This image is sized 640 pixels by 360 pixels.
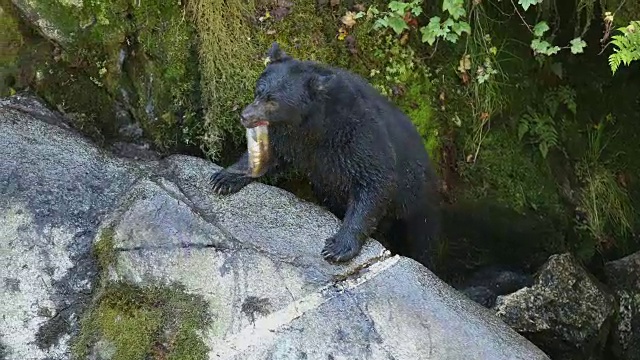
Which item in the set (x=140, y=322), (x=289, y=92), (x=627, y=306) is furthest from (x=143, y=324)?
(x=627, y=306)

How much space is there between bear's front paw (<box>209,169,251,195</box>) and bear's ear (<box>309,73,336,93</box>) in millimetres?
791

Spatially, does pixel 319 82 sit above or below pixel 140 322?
above

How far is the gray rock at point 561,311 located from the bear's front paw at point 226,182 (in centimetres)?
213

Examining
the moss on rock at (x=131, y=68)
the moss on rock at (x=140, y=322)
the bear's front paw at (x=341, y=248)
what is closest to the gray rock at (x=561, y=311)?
the bear's front paw at (x=341, y=248)

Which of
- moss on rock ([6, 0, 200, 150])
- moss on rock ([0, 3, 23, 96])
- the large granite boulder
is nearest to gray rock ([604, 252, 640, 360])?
the large granite boulder

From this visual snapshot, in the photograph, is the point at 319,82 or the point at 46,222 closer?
the point at 46,222

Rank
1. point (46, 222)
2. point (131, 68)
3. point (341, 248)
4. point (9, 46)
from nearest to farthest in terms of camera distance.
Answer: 1. point (46, 222)
2. point (341, 248)
3. point (9, 46)
4. point (131, 68)

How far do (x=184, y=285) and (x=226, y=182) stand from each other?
95cm

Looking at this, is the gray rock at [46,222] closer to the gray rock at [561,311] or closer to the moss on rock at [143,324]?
the moss on rock at [143,324]

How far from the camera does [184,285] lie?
13.7 ft

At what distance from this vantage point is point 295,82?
471 centimetres

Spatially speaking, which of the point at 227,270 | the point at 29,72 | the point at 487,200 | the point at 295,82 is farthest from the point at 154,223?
the point at 487,200

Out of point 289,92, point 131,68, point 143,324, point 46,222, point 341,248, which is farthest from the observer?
point 131,68

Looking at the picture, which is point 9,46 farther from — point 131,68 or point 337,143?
point 337,143
